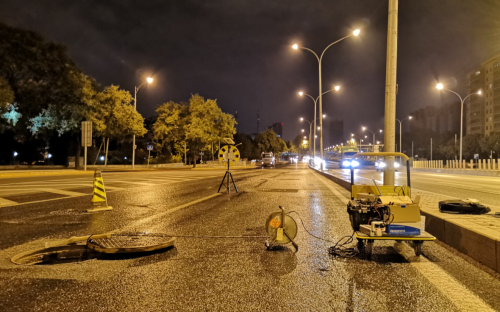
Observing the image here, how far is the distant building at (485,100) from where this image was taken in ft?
360

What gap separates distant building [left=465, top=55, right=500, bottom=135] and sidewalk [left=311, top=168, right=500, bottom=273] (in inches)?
4747

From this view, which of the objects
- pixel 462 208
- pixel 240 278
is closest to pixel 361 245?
pixel 240 278

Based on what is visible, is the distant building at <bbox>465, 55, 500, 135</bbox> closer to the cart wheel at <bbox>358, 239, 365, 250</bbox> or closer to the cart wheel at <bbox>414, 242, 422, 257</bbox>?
the cart wheel at <bbox>414, 242, 422, 257</bbox>

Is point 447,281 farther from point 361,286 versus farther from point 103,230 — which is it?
point 103,230

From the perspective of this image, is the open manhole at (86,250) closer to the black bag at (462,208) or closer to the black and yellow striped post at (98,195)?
the black and yellow striped post at (98,195)

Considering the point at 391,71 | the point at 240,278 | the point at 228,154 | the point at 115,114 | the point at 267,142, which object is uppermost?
the point at 267,142

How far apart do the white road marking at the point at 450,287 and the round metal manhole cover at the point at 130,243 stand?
366cm

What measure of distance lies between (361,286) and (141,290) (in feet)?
7.87

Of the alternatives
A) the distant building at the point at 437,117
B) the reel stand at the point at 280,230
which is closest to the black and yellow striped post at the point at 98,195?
the reel stand at the point at 280,230

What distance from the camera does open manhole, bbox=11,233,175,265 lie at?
5.22 m

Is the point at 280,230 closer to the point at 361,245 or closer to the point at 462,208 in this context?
the point at 361,245

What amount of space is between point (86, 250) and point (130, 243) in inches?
25.6

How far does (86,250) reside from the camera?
18.3 feet

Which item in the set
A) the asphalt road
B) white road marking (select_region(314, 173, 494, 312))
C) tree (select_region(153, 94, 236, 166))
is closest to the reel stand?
the asphalt road
